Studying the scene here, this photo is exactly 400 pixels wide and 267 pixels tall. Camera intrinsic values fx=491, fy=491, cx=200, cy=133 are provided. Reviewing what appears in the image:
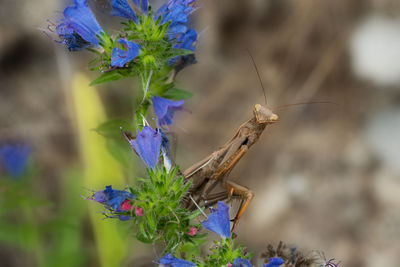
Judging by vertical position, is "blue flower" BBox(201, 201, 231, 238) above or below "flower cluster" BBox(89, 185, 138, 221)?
above

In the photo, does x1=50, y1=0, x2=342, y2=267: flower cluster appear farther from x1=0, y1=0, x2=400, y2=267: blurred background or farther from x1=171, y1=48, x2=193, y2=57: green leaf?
x1=0, y1=0, x2=400, y2=267: blurred background

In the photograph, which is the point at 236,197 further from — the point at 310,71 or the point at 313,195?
the point at 310,71

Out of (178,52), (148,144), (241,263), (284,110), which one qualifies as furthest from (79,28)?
(284,110)

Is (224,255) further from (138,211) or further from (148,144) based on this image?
(148,144)

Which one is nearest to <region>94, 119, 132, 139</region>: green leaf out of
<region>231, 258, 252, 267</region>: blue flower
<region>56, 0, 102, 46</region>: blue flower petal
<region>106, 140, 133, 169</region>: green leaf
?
<region>106, 140, 133, 169</region>: green leaf

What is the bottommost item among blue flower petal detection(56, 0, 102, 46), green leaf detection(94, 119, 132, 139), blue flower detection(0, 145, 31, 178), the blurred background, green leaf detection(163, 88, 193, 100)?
blue flower detection(0, 145, 31, 178)

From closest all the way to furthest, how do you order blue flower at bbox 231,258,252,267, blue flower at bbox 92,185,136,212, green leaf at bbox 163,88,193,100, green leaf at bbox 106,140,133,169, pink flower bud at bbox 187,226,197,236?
blue flower at bbox 231,258,252,267 < blue flower at bbox 92,185,136,212 < pink flower bud at bbox 187,226,197,236 < green leaf at bbox 163,88,193,100 < green leaf at bbox 106,140,133,169
